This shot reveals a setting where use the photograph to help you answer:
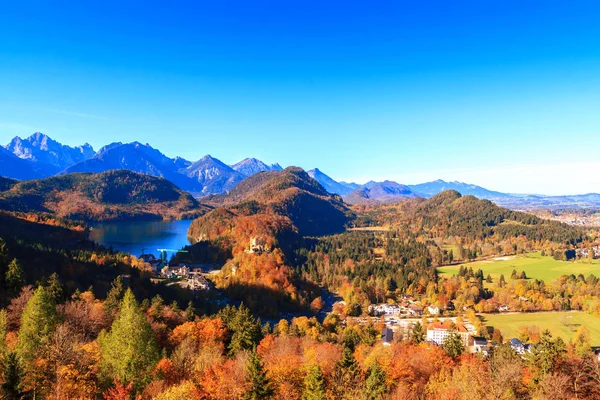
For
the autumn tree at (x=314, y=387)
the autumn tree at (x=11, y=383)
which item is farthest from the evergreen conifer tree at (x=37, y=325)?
the autumn tree at (x=314, y=387)

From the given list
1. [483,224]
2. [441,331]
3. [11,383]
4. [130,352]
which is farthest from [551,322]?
[483,224]

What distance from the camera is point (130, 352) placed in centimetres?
1823

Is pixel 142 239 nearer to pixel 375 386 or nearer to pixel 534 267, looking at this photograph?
pixel 534 267

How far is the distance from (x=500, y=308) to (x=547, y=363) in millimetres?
41793

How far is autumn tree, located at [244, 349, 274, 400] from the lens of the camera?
16.7 meters

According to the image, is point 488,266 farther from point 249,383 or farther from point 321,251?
point 249,383

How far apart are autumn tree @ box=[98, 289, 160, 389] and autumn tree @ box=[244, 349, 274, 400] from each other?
5.55 m

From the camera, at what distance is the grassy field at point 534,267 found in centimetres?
8219

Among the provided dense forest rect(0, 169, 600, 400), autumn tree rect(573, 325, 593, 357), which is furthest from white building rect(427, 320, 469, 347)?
autumn tree rect(573, 325, 593, 357)

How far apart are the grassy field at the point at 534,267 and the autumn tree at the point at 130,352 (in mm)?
80346

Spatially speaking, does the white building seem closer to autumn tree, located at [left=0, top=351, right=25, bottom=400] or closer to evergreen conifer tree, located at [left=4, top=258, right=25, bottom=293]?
autumn tree, located at [left=0, top=351, right=25, bottom=400]

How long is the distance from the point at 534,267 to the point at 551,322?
41.9m

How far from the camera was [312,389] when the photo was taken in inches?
690

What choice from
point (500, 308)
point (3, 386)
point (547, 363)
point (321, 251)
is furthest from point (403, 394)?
point (321, 251)
